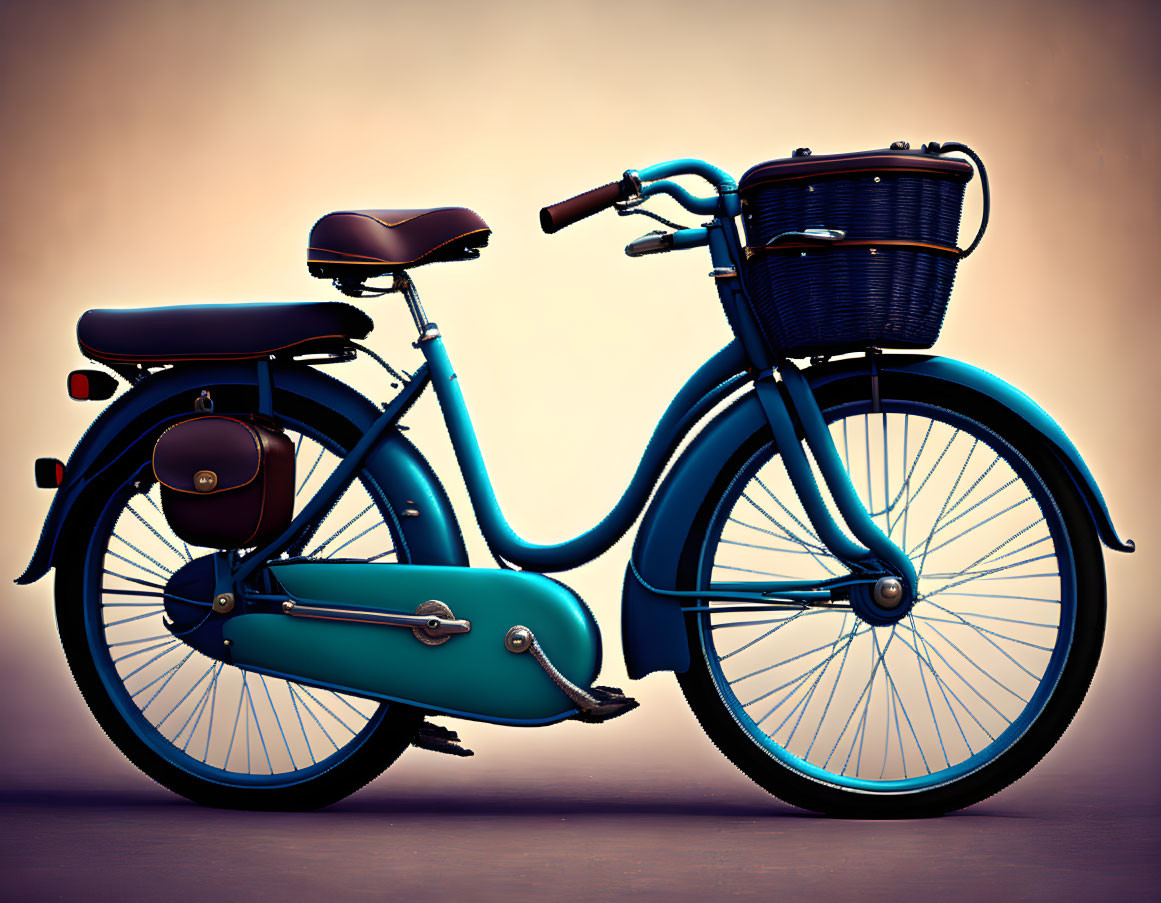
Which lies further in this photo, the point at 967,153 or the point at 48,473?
the point at 48,473

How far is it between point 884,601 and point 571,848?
81 cm

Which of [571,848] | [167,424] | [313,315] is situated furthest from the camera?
[167,424]

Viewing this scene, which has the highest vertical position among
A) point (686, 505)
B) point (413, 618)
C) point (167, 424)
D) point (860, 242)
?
point (860, 242)

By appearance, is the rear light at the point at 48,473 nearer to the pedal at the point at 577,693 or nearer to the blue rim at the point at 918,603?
the pedal at the point at 577,693

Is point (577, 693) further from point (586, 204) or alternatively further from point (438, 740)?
point (586, 204)

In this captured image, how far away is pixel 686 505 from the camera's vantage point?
9.00ft

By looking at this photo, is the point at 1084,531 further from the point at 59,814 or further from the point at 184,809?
the point at 59,814

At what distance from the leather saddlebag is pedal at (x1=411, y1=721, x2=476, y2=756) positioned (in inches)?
22.1

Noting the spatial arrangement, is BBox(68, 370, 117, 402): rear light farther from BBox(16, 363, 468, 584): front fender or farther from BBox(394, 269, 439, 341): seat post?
BBox(394, 269, 439, 341): seat post

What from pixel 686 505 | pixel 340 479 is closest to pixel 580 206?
pixel 686 505

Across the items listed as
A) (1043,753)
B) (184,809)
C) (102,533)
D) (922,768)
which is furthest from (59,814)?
(1043,753)

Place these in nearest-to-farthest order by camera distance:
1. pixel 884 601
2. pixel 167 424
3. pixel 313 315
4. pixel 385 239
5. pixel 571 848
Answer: pixel 571 848 < pixel 884 601 < pixel 385 239 < pixel 313 315 < pixel 167 424

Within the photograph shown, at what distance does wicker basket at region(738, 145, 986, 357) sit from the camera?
8.31 ft

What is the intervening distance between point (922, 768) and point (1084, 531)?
2.17 ft
